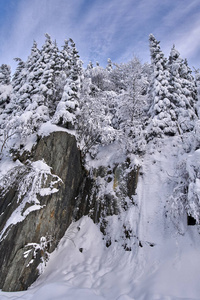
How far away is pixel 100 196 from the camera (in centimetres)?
1120

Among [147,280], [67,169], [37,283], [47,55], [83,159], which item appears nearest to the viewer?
[147,280]

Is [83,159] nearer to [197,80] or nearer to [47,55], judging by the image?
[47,55]

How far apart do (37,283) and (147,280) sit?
5.49 meters

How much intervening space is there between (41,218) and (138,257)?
5740mm

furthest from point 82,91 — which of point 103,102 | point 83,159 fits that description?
point 83,159

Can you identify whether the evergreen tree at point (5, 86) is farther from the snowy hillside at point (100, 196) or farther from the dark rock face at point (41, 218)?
the dark rock face at point (41, 218)

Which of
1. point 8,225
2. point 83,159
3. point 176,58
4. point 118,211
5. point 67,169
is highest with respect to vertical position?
point 176,58

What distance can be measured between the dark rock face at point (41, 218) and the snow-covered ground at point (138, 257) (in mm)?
850

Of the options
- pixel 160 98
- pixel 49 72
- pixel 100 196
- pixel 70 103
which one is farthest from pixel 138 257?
pixel 49 72

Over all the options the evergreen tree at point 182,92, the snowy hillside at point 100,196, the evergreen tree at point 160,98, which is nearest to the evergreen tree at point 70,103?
the snowy hillside at point 100,196

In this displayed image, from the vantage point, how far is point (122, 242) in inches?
336

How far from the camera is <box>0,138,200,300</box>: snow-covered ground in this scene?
A: 17.3 ft

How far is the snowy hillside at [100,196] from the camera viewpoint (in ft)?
20.5

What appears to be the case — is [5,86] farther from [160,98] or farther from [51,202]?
[160,98]
